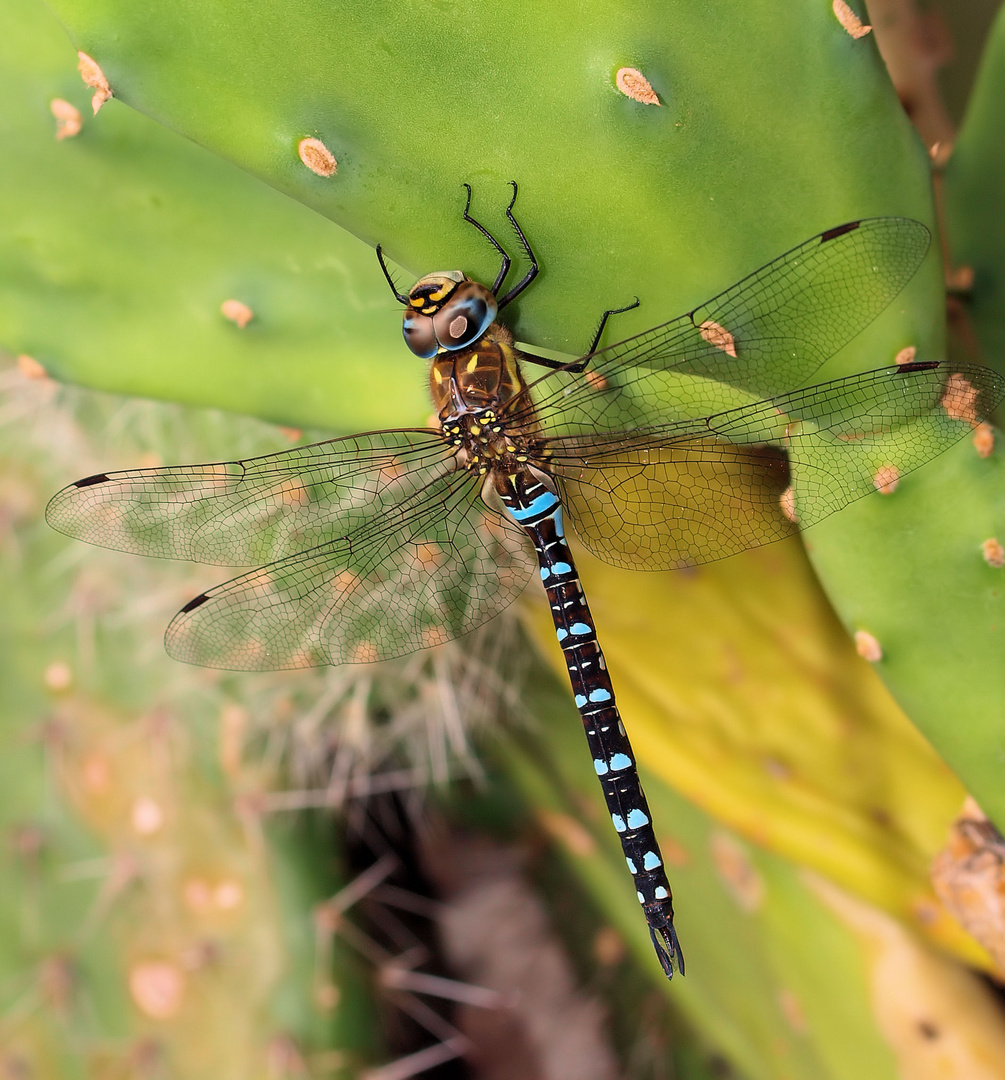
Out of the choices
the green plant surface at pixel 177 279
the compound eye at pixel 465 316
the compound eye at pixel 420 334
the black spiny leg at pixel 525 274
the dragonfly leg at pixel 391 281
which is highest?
the green plant surface at pixel 177 279

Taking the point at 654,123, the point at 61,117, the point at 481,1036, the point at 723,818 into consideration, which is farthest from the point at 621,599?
the point at 481,1036

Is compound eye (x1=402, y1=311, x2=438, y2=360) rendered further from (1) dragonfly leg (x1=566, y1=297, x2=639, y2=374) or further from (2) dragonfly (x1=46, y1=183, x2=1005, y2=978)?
(1) dragonfly leg (x1=566, y1=297, x2=639, y2=374)

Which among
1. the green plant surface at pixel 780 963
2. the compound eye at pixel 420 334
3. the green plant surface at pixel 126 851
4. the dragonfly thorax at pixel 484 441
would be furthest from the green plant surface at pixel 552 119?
the green plant surface at pixel 780 963

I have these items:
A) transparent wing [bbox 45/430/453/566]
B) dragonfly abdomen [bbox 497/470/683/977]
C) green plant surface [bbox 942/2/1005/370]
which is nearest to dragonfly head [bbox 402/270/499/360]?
transparent wing [bbox 45/430/453/566]

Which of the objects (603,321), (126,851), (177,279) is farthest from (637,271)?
(126,851)

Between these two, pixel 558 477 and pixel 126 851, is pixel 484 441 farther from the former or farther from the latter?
pixel 126 851

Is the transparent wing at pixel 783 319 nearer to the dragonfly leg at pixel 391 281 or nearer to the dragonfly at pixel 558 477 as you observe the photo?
the dragonfly at pixel 558 477

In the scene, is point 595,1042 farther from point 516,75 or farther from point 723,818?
point 516,75

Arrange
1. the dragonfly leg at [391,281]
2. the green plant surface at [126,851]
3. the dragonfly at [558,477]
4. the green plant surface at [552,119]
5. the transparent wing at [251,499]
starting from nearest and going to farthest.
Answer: the green plant surface at [552,119] < the dragonfly at [558,477] < the dragonfly leg at [391,281] < the transparent wing at [251,499] < the green plant surface at [126,851]
